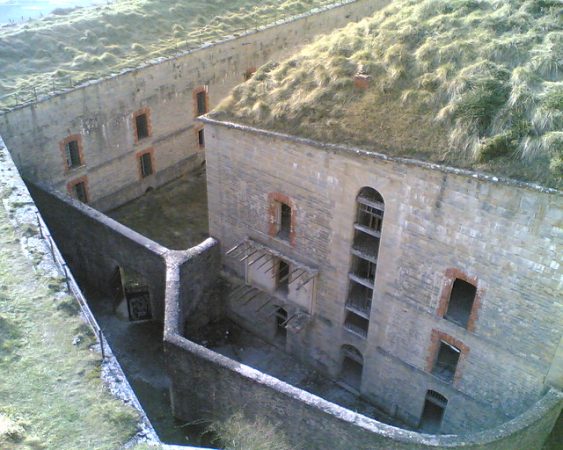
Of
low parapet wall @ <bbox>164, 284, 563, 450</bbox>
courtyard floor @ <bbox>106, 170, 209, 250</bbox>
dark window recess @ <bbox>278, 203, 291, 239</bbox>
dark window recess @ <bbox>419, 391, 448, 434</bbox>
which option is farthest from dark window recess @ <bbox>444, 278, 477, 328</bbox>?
courtyard floor @ <bbox>106, 170, 209, 250</bbox>

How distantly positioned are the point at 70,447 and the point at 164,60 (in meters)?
23.5

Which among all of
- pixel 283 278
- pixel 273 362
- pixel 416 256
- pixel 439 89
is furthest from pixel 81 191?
pixel 439 89

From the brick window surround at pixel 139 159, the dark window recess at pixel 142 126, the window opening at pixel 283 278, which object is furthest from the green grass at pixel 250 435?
the dark window recess at pixel 142 126

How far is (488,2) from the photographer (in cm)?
2103

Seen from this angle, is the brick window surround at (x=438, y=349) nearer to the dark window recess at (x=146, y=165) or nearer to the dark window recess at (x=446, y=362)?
the dark window recess at (x=446, y=362)

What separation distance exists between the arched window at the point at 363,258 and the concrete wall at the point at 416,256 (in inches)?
11.9

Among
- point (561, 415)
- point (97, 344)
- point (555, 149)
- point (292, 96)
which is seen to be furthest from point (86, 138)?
point (561, 415)

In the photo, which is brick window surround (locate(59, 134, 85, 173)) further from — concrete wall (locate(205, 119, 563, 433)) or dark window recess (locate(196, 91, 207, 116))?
concrete wall (locate(205, 119, 563, 433))

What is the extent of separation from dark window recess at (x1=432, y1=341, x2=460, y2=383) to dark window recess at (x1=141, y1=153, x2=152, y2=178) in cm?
1930

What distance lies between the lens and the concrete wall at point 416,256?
50.9 feet

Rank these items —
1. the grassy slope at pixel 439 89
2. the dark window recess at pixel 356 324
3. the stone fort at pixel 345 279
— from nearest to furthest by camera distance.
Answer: the stone fort at pixel 345 279
the grassy slope at pixel 439 89
the dark window recess at pixel 356 324

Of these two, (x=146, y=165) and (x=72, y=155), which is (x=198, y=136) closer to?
(x=146, y=165)

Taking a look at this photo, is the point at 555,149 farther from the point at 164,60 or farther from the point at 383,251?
the point at 164,60

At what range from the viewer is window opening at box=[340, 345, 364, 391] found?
2161 cm
